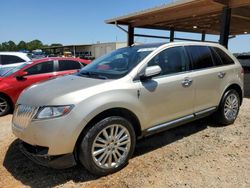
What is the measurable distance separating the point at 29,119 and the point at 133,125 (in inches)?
54.9

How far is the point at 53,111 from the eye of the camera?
3.00 meters

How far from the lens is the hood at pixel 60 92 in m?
3.06

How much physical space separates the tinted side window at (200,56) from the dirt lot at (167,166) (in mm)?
1294

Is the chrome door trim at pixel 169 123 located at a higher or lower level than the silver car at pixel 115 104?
lower

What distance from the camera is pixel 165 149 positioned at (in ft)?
13.6

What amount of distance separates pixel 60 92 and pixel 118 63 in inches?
48.7

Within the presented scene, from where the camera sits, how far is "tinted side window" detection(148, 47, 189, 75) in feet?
13.0

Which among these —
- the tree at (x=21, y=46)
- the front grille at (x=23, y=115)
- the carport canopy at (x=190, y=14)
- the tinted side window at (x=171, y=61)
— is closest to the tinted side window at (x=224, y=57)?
the tinted side window at (x=171, y=61)

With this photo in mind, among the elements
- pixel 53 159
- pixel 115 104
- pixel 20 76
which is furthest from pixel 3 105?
pixel 115 104

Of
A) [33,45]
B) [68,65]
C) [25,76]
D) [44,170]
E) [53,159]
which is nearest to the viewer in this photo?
[53,159]

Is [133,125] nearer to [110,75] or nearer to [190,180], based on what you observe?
[110,75]

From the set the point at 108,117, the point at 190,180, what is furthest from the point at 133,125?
the point at 190,180

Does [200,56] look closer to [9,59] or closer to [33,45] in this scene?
[9,59]

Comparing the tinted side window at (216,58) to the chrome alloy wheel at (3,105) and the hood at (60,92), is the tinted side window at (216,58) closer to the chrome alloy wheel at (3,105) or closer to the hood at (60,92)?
the hood at (60,92)
